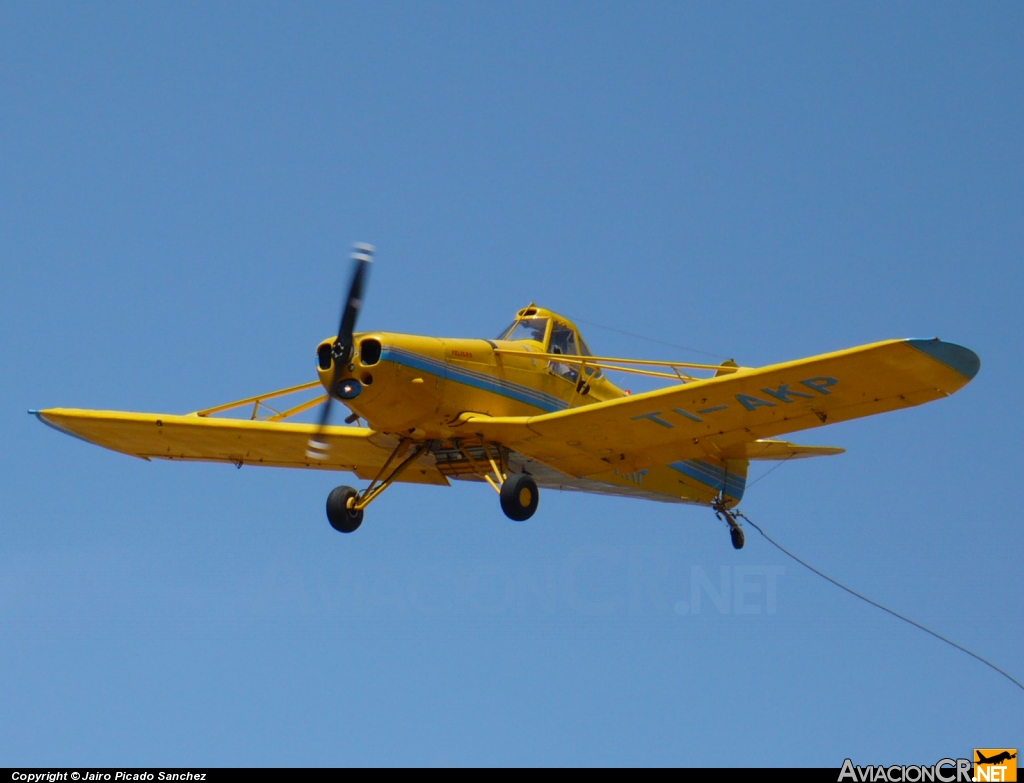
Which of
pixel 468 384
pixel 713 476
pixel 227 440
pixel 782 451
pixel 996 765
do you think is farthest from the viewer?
pixel 782 451

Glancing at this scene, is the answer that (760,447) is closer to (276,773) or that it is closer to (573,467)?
(573,467)

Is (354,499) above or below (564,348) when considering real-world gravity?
below

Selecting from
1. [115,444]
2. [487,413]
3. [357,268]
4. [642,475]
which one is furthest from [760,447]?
[115,444]

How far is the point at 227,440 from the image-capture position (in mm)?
24766

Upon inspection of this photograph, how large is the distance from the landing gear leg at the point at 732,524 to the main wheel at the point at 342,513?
7.08 meters

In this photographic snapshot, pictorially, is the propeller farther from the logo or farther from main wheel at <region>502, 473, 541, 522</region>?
the logo

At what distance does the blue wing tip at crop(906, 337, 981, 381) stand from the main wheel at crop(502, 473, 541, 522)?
5.54 m

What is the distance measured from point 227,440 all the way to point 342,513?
312 cm

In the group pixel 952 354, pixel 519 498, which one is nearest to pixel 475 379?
pixel 519 498

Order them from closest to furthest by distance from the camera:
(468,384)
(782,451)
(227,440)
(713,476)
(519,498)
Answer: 1. (519,498)
2. (468,384)
3. (227,440)
4. (713,476)
5. (782,451)

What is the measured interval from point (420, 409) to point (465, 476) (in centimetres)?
180

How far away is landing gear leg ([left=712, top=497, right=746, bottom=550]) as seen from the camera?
2686cm

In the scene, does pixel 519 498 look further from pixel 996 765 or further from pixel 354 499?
pixel 996 765

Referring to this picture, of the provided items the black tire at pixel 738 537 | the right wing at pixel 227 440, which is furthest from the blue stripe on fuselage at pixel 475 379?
the black tire at pixel 738 537
